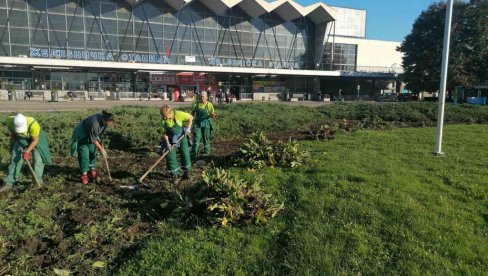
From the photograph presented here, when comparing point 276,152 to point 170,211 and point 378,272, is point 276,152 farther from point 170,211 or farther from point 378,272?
point 378,272

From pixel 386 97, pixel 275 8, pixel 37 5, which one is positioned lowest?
pixel 386 97

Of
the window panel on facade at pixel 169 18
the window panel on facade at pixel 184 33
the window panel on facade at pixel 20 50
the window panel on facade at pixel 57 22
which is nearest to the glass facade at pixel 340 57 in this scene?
the window panel on facade at pixel 184 33

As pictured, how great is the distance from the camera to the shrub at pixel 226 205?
4.54 metres

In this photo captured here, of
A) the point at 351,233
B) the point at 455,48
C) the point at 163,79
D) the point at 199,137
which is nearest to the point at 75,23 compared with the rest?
the point at 163,79

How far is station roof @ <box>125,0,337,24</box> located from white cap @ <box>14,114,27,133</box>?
140 feet

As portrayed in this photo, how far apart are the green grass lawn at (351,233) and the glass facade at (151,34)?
43186 millimetres

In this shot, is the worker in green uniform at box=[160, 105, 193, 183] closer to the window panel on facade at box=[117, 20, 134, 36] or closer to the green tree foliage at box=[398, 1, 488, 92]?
the window panel on facade at box=[117, 20, 134, 36]

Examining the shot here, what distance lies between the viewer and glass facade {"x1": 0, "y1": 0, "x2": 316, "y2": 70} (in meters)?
42.0

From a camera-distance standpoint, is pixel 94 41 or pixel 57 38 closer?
pixel 57 38

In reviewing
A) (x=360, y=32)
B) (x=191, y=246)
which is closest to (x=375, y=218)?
(x=191, y=246)

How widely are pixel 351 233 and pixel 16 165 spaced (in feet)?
18.1

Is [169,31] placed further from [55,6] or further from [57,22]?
[55,6]

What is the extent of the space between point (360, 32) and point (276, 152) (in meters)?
64.6

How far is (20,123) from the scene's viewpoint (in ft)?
20.5
